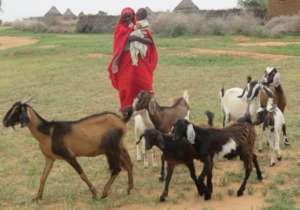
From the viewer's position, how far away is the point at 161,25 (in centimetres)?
3909

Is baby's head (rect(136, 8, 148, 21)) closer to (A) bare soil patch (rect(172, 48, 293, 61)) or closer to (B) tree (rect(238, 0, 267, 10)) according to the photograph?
(A) bare soil patch (rect(172, 48, 293, 61))

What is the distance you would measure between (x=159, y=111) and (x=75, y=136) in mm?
1712

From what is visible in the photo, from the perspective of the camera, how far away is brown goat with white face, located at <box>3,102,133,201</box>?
21.4 feet

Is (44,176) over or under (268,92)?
under

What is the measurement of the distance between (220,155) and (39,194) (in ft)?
7.54

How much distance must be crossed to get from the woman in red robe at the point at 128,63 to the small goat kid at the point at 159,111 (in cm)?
88

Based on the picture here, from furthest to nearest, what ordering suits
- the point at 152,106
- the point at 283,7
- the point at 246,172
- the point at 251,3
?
1. the point at 251,3
2. the point at 283,7
3. the point at 152,106
4. the point at 246,172

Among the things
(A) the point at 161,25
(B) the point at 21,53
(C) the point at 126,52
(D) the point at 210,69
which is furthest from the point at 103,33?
(C) the point at 126,52

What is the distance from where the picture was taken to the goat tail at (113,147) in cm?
666

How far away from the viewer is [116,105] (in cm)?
1380

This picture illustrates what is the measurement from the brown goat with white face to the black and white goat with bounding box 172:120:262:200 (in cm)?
85

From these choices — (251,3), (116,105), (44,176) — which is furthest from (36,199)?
(251,3)

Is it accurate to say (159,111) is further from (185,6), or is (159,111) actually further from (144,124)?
(185,6)

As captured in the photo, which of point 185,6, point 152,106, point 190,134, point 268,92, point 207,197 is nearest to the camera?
point 190,134
